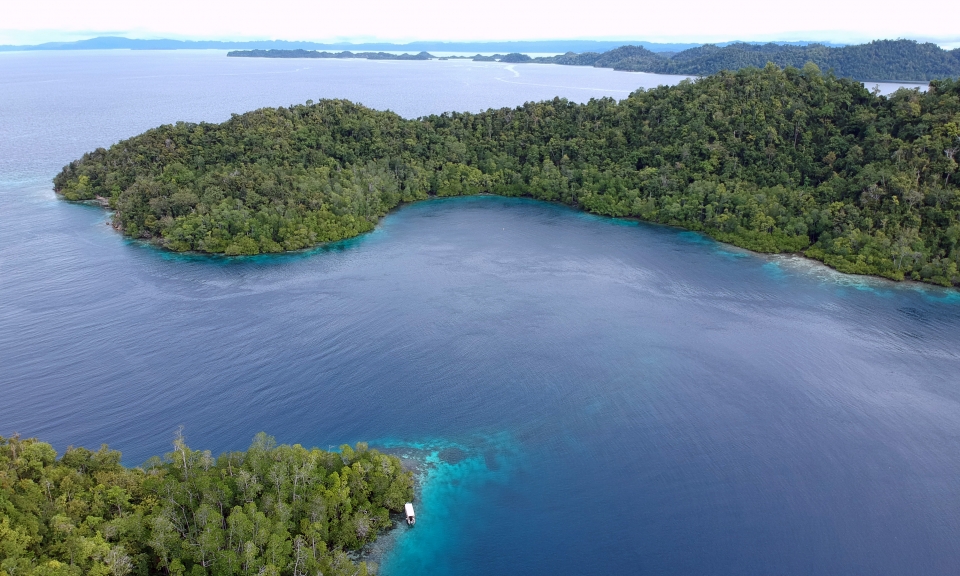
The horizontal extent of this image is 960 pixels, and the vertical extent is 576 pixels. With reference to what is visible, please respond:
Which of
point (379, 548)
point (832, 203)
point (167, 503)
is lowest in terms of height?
point (379, 548)

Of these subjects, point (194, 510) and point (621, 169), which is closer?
point (194, 510)

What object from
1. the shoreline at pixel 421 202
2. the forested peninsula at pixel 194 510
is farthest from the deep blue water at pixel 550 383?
the forested peninsula at pixel 194 510

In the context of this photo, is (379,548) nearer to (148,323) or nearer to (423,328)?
(423,328)

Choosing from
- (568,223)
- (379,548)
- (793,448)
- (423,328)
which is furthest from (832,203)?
(379,548)

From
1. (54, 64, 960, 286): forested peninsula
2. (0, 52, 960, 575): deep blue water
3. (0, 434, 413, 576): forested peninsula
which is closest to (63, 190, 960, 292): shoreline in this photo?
(54, 64, 960, 286): forested peninsula

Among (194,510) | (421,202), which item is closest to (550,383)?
(194,510)

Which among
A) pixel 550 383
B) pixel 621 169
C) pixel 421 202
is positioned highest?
pixel 621 169

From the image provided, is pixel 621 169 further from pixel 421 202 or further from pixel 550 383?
pixel 550 383

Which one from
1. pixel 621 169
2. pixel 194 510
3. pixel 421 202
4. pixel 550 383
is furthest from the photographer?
pixel 421 202
